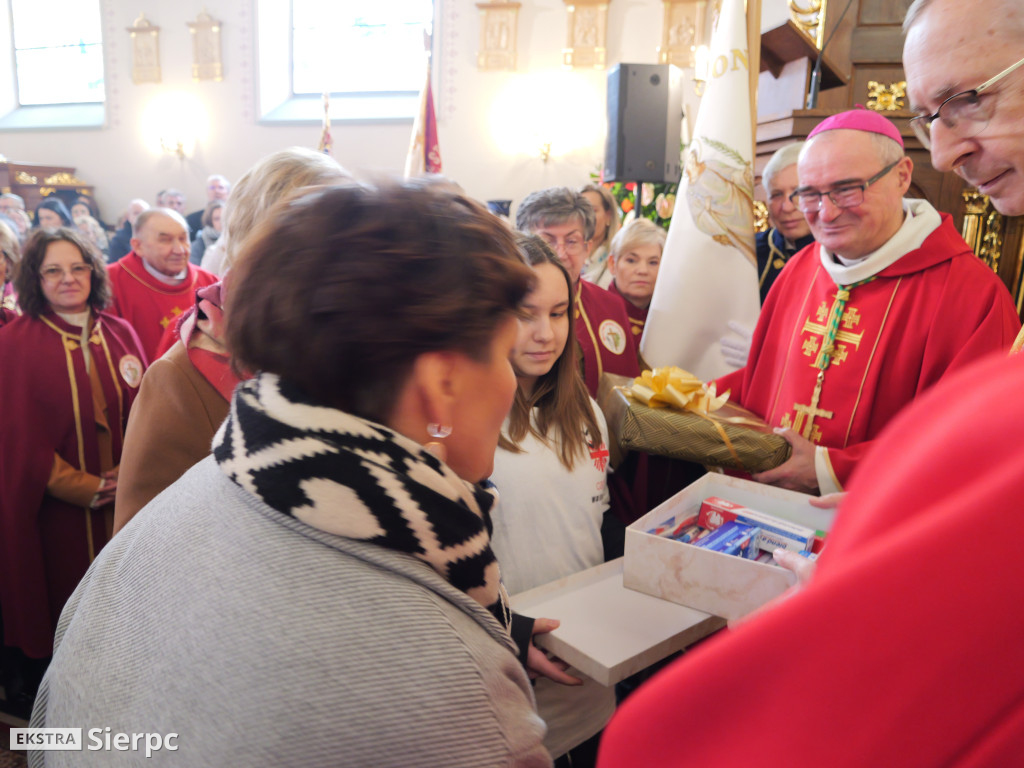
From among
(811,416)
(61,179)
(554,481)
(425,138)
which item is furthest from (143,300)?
(61,179)

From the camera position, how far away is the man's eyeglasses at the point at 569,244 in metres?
2.99

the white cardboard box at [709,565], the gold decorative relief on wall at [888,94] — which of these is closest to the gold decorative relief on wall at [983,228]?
the gold decorative relief on wall at [888,94]

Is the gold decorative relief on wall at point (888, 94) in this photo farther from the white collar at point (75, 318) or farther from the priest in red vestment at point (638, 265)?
the white collar at point (75, 318)

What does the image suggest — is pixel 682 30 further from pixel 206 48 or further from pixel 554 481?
pixel 554 481

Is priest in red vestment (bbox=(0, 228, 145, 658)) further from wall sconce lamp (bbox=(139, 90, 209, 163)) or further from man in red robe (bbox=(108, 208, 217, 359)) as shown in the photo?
wall sconce lamp (bbox=(139, 90, 209, 163))

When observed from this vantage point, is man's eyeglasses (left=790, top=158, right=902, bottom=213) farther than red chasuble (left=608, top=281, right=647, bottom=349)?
No

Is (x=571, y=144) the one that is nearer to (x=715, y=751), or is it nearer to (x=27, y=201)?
(x=27, y=201)

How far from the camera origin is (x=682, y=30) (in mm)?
9281

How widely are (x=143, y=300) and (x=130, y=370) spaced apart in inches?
58.0

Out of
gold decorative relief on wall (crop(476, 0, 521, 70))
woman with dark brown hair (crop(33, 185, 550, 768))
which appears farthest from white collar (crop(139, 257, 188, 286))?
gold decorative relief on wall (crop(476, 0, 521, 70))

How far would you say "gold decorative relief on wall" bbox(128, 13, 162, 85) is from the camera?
11.6 meters

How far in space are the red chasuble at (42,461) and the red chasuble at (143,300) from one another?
1.42 metres

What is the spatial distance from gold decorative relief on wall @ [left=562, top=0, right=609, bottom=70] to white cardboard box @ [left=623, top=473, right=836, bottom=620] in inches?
367

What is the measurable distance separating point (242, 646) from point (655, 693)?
40 cm
